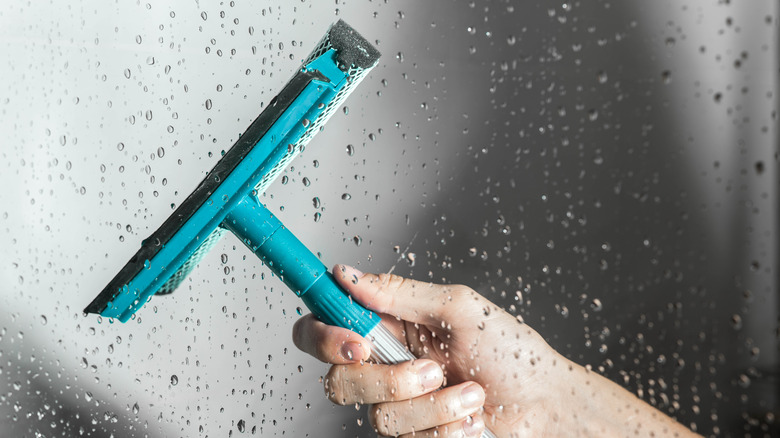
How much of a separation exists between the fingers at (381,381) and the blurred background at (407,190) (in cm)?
6

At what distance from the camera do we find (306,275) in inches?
15.3

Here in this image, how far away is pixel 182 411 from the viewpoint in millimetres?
548

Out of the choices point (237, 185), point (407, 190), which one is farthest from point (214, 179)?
point (407, 190)

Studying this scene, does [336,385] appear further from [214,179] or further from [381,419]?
[214,179]

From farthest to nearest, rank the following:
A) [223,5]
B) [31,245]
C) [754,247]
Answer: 1. [31,245]
2. [223,5]
3. [754,247]

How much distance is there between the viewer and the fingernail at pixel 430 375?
0.40 metres

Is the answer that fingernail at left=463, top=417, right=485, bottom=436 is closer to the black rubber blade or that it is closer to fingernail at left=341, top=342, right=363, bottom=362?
fingernail at left=341, top=342, right=363, bottom=362

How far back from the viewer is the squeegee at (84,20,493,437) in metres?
0.37

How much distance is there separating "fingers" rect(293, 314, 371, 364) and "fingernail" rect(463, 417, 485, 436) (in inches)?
2.9

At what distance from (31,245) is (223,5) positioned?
0.95 ft

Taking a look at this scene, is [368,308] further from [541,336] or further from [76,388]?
[76,388]

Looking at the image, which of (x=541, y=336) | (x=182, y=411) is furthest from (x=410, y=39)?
(x=182, y=411)

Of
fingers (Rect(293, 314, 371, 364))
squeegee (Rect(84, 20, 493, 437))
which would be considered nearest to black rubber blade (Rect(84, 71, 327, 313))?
squeegee (Rect(84, 20, 493, 437))

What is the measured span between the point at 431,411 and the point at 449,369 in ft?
0.10
